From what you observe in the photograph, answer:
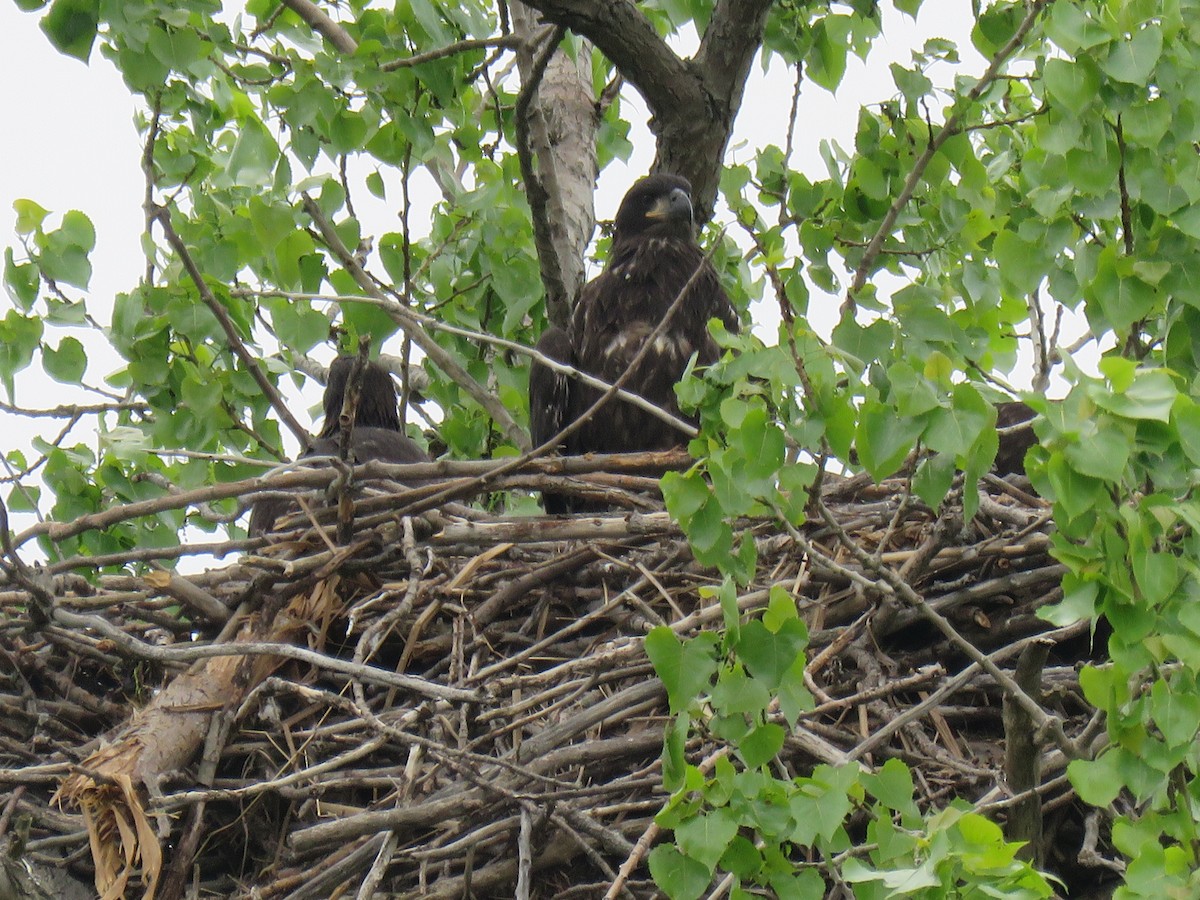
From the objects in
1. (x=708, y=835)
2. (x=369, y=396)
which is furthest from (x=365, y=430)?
(x=708, y=835)

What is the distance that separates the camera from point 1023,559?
12.4ft

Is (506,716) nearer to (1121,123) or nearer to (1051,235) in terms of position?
(1051,235)

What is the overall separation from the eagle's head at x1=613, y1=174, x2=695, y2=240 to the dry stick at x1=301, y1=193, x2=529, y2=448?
0.95 metres

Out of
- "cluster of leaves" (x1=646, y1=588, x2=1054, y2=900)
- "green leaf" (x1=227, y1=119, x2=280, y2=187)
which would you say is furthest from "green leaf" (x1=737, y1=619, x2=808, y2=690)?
"green leaf" (x1=227, y1=119, x2=280, y2=187)

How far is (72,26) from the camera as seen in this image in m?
3.49

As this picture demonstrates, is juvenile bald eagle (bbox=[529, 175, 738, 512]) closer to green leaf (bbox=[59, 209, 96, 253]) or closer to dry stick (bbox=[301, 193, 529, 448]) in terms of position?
dry stick (bbox=[301, 193, 529, 448])

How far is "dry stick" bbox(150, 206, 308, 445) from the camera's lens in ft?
12.6

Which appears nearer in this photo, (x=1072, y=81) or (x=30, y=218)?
(x=1072, y=81)

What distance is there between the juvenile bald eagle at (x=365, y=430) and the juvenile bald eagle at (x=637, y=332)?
2.11 ft

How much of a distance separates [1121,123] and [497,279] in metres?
3.25

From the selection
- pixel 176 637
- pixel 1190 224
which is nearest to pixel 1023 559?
pixel 1190 224

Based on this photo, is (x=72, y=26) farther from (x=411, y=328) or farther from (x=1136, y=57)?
(x=1136, y=57)

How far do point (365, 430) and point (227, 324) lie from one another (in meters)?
1.99

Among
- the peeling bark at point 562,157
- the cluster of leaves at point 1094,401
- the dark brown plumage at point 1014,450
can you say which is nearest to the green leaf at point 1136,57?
the cluster of leaves at point 1094,401
